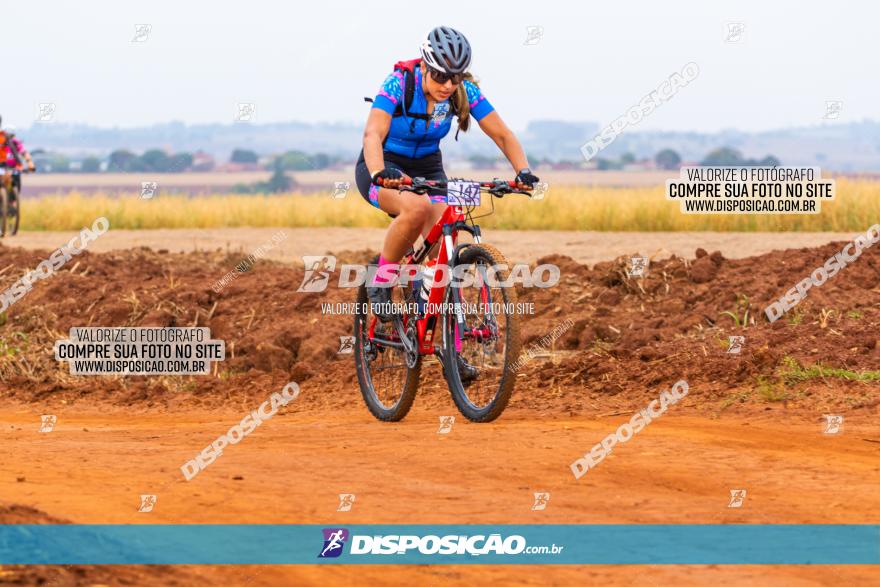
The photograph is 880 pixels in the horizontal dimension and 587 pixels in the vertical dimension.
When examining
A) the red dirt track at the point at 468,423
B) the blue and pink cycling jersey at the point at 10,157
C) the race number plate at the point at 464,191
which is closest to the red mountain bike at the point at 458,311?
the race number plate at the point at 464,191

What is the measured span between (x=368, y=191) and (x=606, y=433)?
240 cm

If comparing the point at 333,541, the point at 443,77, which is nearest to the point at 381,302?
the point at 443,77

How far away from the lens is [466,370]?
29.4 feet

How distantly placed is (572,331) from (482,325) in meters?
3.94

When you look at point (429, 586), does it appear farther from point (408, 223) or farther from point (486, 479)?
point (408, 223)

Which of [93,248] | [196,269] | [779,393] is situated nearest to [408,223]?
[779,393]

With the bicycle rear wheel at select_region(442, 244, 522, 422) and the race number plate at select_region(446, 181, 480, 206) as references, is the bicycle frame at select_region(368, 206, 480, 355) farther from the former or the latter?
the race number plate at select_region(446, 181, 480, 206)

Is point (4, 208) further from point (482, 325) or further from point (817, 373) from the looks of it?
point (817, 373)

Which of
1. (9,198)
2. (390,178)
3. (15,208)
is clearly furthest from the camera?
(15,208)

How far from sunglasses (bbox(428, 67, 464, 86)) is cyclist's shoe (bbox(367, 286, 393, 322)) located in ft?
5.42

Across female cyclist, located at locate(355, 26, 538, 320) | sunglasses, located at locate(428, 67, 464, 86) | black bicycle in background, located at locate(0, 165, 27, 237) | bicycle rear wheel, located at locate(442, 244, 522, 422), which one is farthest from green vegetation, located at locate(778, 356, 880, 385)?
black bicycle in background, located at locate(0, 165, 27, 237)

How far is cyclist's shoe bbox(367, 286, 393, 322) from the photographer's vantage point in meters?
9.58

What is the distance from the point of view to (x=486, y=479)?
7344 millimetres

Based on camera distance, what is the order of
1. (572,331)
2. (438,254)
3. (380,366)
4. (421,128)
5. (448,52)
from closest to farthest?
(448,52) < (438,254) < (421,128) < (380,366) < (572,331)
